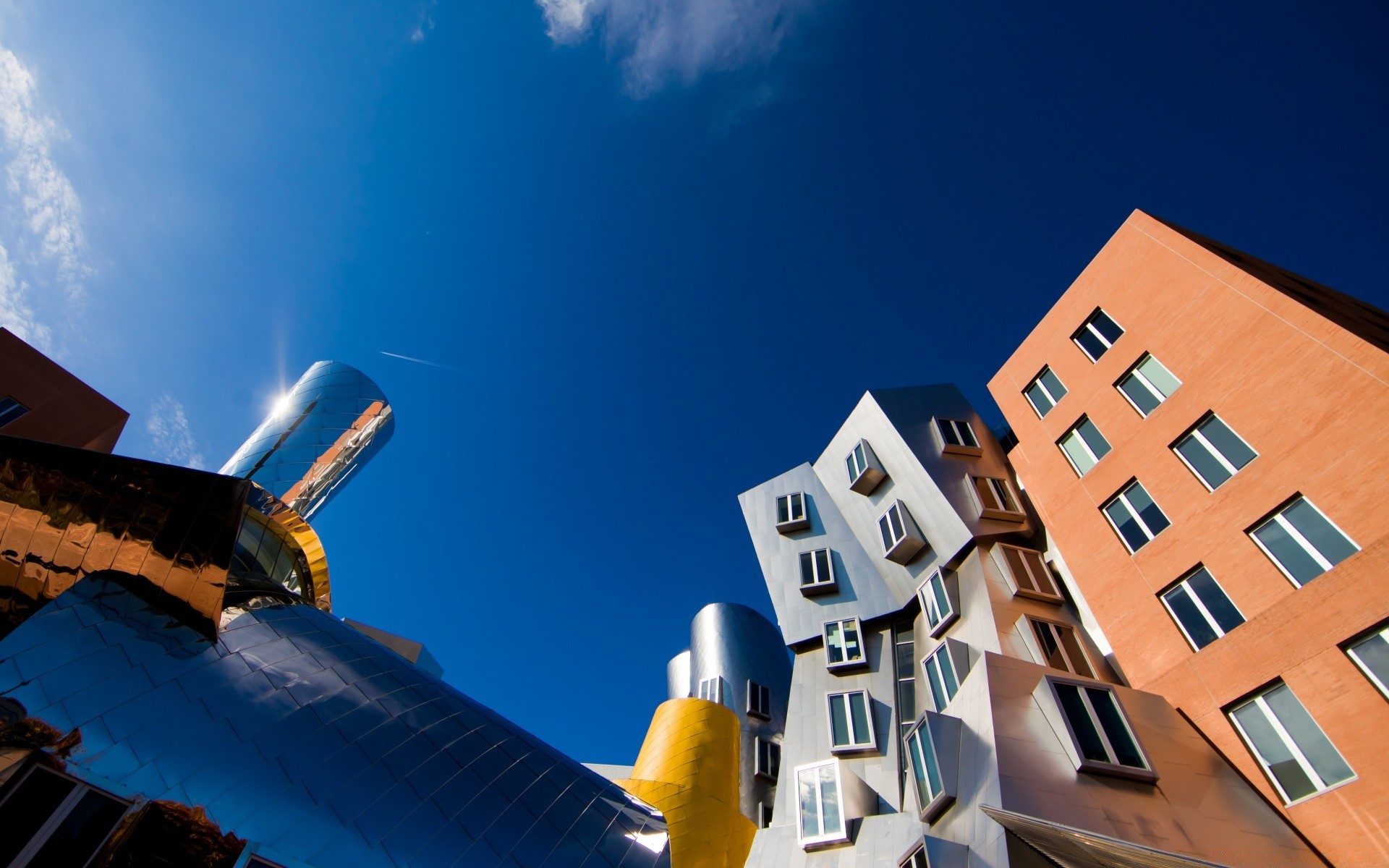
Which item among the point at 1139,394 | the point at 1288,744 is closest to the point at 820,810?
A: the point at 1288,744

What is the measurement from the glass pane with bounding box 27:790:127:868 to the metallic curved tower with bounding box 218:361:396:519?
2689 centimetres

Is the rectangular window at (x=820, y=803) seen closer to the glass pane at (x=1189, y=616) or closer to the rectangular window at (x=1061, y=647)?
the rectangular window at (x=1061, y=647)

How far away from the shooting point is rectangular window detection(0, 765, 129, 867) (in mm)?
10078

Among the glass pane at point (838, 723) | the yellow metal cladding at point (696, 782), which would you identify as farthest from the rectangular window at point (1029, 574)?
the yellow metal cladding at point (696, 782)

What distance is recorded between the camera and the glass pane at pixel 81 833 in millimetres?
10266

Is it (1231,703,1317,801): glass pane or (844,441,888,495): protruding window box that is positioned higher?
(844,441,888,495): protruding window box

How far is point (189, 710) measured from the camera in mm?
12977

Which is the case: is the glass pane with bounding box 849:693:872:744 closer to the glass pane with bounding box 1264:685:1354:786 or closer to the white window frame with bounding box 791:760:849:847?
the white window frame with bounding box 791:760:849:847

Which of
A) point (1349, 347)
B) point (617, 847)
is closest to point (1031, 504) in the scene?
point (1349, 347)

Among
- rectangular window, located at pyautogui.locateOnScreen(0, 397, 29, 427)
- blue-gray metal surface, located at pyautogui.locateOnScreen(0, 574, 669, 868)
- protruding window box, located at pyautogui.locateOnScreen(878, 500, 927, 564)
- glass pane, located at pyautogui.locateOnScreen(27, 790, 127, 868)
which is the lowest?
glass pane, located at pyautogui.locateOnScreen(27, 790, 127, 868)

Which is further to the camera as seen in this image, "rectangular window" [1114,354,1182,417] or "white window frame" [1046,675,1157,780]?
"rectangular window" [1114,354,1182,417]

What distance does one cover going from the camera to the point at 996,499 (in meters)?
21.0

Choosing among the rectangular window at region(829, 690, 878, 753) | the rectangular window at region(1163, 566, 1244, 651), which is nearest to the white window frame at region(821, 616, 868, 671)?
the rectangular window at region(829, 690, 878, 753)

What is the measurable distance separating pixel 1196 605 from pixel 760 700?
23843 millimetres
